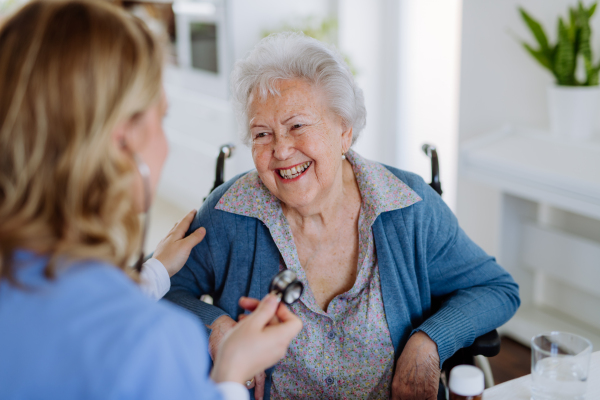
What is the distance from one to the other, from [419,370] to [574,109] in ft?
5.23

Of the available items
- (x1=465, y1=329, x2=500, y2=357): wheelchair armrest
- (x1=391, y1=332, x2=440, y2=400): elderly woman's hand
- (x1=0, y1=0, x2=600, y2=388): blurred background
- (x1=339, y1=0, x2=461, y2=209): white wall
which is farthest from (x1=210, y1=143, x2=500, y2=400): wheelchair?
(x1=339, y1=0, x2=461, y2=209): white wall

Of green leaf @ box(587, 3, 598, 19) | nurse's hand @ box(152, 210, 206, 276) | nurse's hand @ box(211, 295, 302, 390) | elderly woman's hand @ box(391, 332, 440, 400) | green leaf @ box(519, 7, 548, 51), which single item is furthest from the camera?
green leaf @ box(519, 7, 548, 51)

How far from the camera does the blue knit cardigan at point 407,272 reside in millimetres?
1390

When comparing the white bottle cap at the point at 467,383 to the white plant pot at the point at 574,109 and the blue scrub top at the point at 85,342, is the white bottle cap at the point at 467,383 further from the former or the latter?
the white plant pot at the point at 574,109

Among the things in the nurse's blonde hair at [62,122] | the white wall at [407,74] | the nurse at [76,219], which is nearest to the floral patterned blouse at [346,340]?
the nurse at [76,219]

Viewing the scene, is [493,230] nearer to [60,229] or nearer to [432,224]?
[432,224]

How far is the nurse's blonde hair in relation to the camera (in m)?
0.68

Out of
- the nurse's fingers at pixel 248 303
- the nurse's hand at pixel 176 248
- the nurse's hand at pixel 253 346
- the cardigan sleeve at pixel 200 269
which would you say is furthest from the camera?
the cardigan sleeve at pixel 200 269

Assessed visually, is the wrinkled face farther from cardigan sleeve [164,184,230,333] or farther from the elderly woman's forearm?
the elderly woman's forearm

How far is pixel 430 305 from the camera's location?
58.5 inches

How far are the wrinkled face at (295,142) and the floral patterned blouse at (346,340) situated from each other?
0.47 feet

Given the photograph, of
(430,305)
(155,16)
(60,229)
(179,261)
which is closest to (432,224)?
(430,305)

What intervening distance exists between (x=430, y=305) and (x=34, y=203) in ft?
3.57

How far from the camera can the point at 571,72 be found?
7.80 feet
